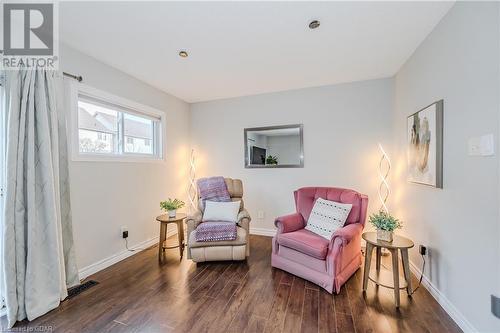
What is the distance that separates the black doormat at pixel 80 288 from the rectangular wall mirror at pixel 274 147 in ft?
8.31

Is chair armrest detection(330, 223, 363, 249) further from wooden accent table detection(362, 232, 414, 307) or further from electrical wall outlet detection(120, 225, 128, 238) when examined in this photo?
electrical wall outlet detection(120, 225, 128, 238)

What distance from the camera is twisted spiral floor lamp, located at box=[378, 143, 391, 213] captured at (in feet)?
9.86

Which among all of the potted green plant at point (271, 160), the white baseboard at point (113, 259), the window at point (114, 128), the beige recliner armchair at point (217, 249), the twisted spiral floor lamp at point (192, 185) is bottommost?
the white baseboard at point (113, 259)

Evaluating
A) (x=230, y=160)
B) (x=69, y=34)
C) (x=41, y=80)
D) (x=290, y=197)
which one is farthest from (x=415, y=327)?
(x=69, y=34)

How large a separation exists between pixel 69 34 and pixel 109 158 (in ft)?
4.29

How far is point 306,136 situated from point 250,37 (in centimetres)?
181

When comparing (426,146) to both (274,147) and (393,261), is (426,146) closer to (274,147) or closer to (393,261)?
(393,261)

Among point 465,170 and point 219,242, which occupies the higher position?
point 465,170

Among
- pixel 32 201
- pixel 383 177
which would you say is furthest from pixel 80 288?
pixel 383 177

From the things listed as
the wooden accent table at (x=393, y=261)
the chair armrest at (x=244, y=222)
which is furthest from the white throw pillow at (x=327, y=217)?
the chair armrest at (x=244, y=222)

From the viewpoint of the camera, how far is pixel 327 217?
242 centimetres

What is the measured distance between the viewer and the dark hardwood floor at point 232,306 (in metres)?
1.61

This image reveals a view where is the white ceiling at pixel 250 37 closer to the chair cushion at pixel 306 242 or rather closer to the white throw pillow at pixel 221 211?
the white throw pillow at pixel 221 211

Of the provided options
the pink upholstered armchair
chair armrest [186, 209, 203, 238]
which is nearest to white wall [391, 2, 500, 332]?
the pink upholstered armchair
